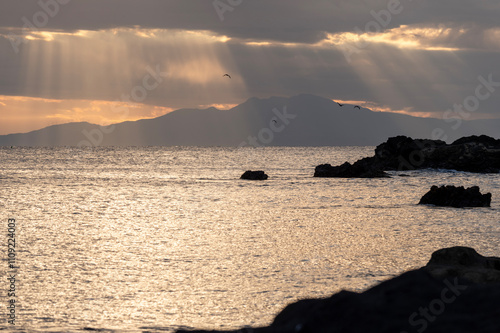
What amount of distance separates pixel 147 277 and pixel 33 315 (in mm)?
5456

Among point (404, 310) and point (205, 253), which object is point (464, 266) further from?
point (205, 253)

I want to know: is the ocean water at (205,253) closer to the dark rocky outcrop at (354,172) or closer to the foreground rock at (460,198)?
the foreground rock at (460,198)

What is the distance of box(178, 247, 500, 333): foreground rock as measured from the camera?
285 inches

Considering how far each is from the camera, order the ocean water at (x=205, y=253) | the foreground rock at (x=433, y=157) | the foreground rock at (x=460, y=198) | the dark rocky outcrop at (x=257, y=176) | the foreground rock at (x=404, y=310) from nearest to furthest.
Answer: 1. the foreground rock at (x=404, y=310)
2. the ocean water at (x=205, y=253)
3. the foreground rock at (x=460, y=198)
4. the dark rocky outcrop at (x=257, y=176)
5. the foreground rock at (x=433, y=157)

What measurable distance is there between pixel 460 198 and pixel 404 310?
42129 millimetres

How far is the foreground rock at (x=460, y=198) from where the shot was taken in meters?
46.2

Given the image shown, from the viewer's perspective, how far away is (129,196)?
62312 millimetres

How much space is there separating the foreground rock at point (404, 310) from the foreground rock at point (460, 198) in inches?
1594

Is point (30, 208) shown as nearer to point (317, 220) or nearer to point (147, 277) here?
point (317, 220)

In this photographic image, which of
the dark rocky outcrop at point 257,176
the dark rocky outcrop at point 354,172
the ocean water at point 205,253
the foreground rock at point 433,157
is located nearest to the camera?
the ocean water at point 205,253

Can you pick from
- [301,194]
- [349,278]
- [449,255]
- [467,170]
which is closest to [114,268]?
[349,278]

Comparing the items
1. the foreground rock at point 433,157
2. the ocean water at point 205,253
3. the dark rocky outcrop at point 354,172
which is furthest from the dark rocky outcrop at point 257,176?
the ocean water at point 205,253

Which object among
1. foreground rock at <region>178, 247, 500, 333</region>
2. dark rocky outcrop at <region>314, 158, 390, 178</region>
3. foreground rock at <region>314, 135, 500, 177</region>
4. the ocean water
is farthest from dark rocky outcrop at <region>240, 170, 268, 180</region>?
foreground rock at <region>178, 247, 500, 333</region>

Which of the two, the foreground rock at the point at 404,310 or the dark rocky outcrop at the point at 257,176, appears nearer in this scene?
the foreground rock at the point at 404,310
